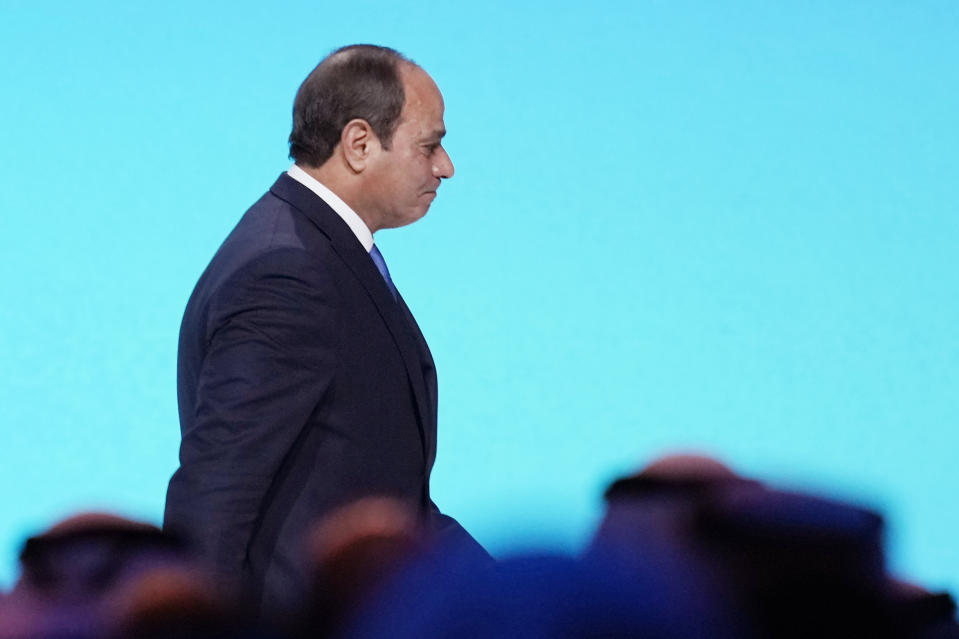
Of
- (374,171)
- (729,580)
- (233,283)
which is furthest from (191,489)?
(729,580)

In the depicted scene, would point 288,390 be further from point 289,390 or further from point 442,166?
point 442,166

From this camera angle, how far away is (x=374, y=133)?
1.53 metres

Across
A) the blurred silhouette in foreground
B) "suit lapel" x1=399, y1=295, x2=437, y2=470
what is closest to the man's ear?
"suit lapel" x1=399, y1=295, x2=437, y2=470

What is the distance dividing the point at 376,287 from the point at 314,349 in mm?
136

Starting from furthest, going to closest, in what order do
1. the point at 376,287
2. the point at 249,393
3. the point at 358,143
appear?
the point at 358,143, the point at 376,287, the point at 249,393

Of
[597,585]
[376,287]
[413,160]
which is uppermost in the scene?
[413,160]

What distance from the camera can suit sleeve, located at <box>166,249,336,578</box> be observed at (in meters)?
1.17

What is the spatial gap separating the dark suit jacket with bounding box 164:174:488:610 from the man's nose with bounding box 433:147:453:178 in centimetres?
18

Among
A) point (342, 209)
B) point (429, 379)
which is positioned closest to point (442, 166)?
point (342, 209)

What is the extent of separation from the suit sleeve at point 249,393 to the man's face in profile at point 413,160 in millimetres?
201

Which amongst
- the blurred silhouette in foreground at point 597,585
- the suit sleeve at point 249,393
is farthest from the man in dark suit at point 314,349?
the blurred silhouette in foreground at point 597,585

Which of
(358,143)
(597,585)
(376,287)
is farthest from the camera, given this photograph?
Answer: (358,143)

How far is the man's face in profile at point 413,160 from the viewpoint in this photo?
151cm

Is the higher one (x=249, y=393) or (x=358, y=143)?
(x=358, y=143)
